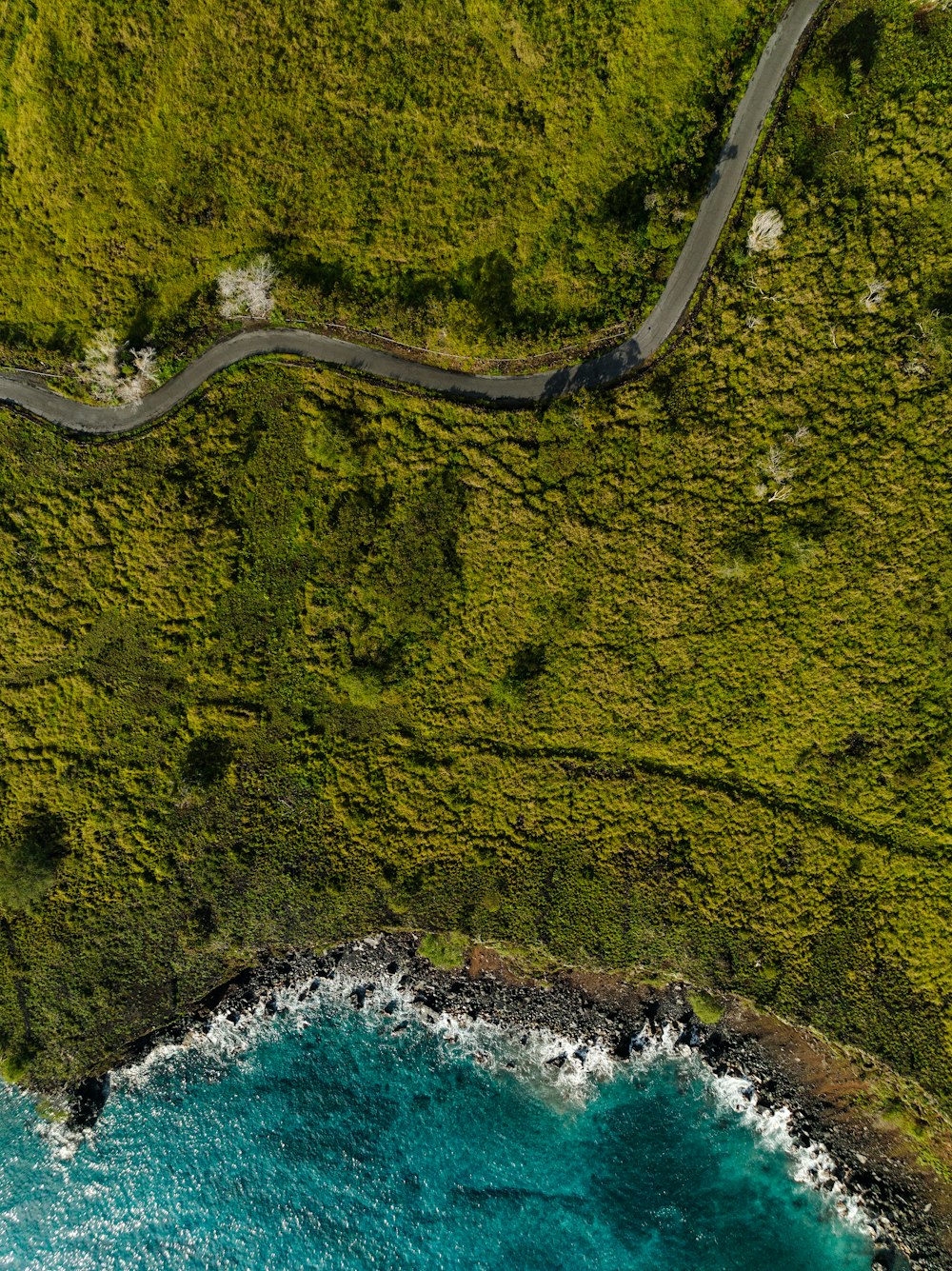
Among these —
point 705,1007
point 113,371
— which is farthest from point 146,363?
point 705,1007

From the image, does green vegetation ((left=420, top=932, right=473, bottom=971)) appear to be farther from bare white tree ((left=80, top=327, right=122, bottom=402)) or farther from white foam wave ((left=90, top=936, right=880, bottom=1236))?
bare white tree ((left=80, top=327, right=122, bottom=402))

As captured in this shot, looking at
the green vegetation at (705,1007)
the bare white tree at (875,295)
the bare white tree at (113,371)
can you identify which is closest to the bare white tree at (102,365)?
the bare white tree at (113,371)

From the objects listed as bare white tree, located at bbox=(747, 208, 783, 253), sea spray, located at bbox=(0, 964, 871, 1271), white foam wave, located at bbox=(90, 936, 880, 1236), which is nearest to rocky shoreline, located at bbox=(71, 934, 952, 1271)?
white foam wave, located at bbox=(90, 936, 880, 1236)

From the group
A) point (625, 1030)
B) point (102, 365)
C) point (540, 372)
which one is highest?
point (540, 372)

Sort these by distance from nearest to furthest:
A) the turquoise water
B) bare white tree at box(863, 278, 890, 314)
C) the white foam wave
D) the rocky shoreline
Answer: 1. bare white tree at box(863, 278, 890, 314)
2. the rocky shoreline
3. the white foam wave
4. the turquoise water

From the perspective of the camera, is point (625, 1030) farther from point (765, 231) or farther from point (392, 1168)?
point (765, 231)

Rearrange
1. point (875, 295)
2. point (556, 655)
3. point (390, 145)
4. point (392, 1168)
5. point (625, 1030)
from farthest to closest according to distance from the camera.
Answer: point (392, 1168) → point (625, 1030) → point (556, 655) → point (390, 145) → point (875, 295)
